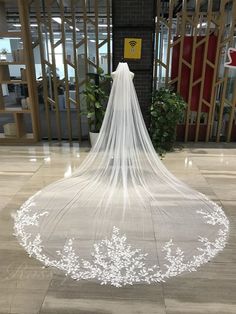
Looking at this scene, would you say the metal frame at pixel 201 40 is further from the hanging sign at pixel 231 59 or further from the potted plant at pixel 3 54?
the potted plant at pixel 3 54

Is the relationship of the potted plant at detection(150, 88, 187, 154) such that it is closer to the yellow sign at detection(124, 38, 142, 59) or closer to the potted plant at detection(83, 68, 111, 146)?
the yellow sign at detection(124, 38, 142, 59)

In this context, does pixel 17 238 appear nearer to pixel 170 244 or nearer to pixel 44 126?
pixel 170 244

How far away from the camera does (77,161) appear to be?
362 cm

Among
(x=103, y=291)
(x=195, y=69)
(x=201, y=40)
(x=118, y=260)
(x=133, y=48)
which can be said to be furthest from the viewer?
(x=195, y=69)

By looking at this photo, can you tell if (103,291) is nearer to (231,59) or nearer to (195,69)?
(195,69)

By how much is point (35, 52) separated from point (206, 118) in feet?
9.71

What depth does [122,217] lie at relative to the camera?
2309 mm

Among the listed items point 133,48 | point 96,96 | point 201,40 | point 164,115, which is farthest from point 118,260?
point 201,40

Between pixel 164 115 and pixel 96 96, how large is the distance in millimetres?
994

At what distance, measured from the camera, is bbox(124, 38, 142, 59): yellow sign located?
3783 millimetres

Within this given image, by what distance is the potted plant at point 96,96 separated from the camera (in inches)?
151

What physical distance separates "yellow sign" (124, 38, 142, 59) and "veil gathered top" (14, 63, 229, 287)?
1.26 metres

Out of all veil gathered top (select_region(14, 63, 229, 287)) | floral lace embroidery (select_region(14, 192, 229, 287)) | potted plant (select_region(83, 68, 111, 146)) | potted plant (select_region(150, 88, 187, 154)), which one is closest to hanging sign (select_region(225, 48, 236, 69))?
potted plant (select_region(150, 88, 187, 154))

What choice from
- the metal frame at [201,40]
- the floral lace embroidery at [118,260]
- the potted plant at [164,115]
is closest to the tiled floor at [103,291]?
the floral lace embroidery at [118,260]
